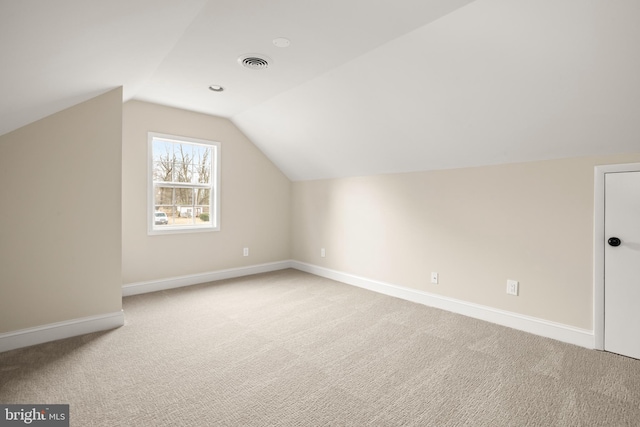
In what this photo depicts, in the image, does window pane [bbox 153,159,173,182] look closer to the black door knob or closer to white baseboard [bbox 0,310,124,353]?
white baseboard [bbox 0,310,124,353]

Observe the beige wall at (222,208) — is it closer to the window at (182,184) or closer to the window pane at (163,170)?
the window at (182,184)

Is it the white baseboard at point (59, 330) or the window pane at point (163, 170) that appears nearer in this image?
the white baseboard at point (59, 330)

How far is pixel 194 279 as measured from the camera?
4.34 m

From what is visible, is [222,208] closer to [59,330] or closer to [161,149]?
[161,149]

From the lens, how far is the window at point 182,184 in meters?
4.09

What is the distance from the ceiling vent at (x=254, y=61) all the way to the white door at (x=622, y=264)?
297 cm

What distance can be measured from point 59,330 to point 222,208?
2.38 meters

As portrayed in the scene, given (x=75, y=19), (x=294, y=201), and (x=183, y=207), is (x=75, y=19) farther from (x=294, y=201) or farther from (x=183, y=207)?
(x=294, y=201)

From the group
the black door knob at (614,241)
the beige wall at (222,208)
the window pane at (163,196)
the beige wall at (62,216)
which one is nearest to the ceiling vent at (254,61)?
the beige wall at (62,216)

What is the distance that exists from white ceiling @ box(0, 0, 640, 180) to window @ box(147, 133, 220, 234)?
86cm

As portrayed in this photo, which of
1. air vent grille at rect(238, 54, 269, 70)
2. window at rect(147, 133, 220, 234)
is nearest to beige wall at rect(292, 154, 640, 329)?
window at rect(147, 133, 220, 234)

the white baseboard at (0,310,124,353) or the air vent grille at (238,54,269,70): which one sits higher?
the air vent grille at (238,54,269,70)

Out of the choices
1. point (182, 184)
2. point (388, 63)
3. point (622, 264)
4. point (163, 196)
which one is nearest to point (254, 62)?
point (388, 63)

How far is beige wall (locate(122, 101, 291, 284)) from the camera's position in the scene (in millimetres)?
3820
